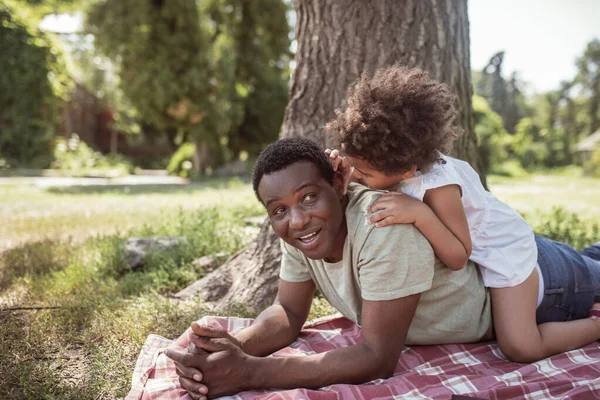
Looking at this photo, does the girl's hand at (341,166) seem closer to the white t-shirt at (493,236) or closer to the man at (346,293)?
the man at (346,293)

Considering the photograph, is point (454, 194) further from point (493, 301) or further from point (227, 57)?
point (227, 57)

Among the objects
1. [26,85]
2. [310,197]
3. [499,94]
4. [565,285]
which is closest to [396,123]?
[310,197]

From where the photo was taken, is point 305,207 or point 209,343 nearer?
point 209,343

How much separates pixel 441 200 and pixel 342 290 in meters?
0.66

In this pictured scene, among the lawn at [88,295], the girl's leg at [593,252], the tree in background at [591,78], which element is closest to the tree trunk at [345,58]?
the lawn at [88,295]

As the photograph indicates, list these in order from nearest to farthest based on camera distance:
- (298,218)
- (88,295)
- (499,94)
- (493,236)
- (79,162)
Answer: (298,218), (493,236), (88,295), (79,162), (499,94)

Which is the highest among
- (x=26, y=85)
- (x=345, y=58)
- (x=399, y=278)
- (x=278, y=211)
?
(x=26, y=85)

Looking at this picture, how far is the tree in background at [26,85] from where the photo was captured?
15.0 meters

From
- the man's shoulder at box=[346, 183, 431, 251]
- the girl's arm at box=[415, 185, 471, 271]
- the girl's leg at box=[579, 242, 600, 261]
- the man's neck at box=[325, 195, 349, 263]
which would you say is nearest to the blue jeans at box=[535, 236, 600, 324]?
the girl's leg at box=[579, 242, 600, 261]

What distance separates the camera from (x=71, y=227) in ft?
20.1

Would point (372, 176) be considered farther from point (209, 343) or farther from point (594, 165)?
point (594, 165)

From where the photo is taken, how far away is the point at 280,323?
2.54 m

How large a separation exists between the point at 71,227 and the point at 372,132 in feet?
16.8

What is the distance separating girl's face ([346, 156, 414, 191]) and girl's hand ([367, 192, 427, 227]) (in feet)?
0.50
